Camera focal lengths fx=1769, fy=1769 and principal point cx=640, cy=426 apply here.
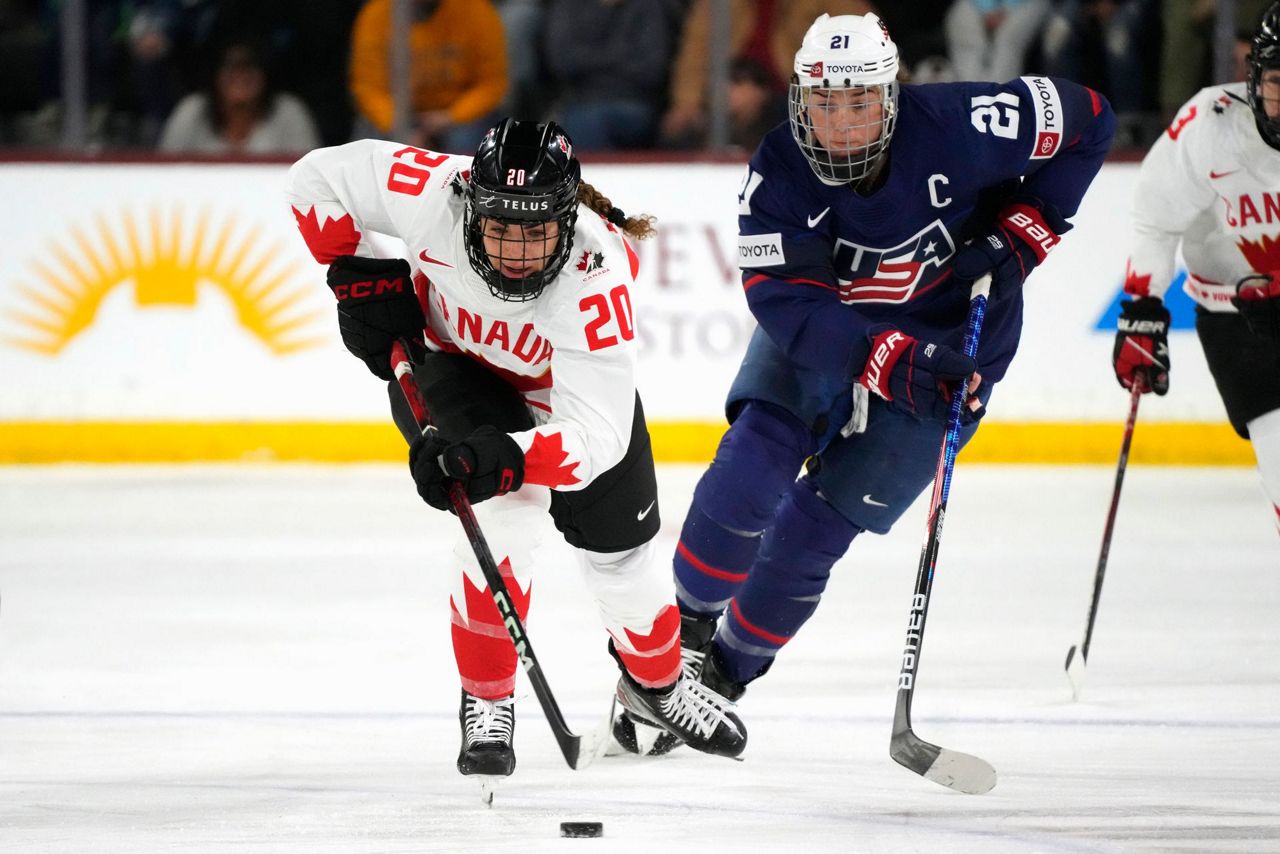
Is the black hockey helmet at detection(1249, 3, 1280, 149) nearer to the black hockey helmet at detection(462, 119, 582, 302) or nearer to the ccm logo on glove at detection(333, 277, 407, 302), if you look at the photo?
the black hockey helmet at detection(462, 119, 582, 302)

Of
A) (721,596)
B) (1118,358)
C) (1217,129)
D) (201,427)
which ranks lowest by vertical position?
(201,427)

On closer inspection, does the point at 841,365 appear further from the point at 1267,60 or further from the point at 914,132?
the point at 1267,60

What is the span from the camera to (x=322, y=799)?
9.32 ft

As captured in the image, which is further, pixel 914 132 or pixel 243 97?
pixel 243 97

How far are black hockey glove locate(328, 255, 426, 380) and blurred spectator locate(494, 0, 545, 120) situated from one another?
3722mm

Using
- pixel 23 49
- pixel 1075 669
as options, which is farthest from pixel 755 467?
pixel 23 49

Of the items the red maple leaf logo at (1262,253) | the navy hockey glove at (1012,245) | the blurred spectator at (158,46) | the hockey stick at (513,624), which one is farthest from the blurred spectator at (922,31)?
the hockey stick at (513,624)

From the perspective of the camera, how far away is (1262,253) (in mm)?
3684

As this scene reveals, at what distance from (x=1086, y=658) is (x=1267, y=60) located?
4.37ft

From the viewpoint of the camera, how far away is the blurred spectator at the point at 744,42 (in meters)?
6.49

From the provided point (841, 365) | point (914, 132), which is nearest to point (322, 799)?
point (841, 365)

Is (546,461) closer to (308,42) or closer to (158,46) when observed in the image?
(308,42)

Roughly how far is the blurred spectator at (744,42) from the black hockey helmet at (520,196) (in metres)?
3.82

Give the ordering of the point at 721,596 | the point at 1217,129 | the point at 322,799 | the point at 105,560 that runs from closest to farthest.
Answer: the point at 322,799 < the point at 721,596 < the point at 1217,129 < the point at 105,560
